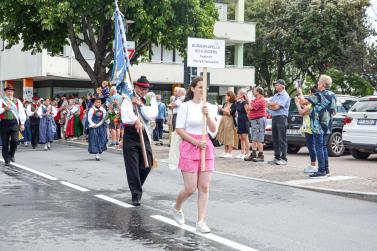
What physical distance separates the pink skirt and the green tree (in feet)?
55.3

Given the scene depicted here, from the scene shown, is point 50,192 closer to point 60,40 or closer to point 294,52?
point 60,40

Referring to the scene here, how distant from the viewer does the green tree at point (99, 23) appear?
946 inches

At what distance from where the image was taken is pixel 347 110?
60.9ft

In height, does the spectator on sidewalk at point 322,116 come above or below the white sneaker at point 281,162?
above

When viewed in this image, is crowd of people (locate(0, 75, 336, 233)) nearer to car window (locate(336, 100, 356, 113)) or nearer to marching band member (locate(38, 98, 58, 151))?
marching band member (locate(38, 98, 58, 151))

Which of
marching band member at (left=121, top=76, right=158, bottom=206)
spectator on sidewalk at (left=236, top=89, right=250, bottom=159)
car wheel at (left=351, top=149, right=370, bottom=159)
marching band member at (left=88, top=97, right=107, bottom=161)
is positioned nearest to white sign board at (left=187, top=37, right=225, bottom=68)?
marching band member at (left=121, top=76, right=158, bottom=206)

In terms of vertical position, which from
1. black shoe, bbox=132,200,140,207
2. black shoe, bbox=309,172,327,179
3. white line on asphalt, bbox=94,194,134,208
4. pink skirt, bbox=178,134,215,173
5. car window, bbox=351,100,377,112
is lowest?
white line on asphalt, bbox=94,194,134,208

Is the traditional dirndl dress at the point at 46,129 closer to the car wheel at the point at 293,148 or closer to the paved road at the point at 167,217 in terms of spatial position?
the car wheel at the point at 293,148

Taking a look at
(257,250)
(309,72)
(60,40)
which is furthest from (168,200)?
(309,72)

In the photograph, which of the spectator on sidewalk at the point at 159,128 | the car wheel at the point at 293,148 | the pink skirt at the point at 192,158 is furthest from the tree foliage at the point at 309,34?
the pink skirt at the point at 192,158

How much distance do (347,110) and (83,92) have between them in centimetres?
2731

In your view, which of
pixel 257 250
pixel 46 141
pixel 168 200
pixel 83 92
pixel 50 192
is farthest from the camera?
pixel 83 92

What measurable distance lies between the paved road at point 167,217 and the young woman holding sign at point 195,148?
1.41 ft

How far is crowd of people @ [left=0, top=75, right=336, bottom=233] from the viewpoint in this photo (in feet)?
24.5
